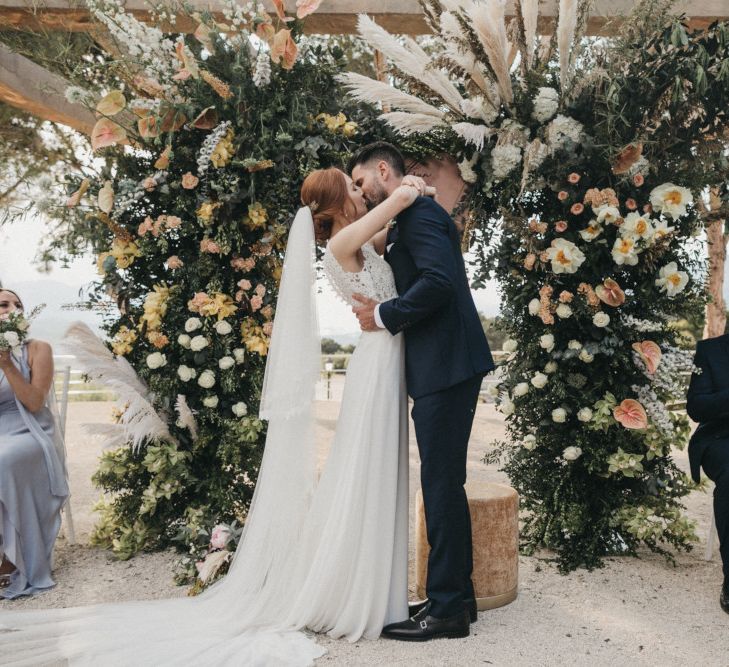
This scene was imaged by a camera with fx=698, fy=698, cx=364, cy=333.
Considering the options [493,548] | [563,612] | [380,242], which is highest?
[380,242]

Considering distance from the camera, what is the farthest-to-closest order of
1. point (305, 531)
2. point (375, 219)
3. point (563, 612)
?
point (563, 612) < point (305, 531) < point (375, 219)

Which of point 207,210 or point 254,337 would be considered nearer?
point 207,210

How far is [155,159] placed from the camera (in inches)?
156

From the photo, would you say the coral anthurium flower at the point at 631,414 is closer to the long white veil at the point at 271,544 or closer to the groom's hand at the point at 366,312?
the groom's hand at the point at 366,312

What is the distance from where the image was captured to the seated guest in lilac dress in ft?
11.7

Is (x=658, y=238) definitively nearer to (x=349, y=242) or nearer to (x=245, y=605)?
(x=349, y=242)

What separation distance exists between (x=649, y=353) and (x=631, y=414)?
0.33 meters

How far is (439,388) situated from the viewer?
2822 millimetres

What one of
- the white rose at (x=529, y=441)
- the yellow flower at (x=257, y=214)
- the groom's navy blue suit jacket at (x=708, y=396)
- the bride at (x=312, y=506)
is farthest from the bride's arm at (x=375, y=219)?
the groom's navy blue suit jacket at (x=708, y=396)

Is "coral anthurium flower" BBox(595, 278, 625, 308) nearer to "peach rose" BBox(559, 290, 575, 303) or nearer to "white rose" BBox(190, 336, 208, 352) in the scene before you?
"peach rose" BBox(559, 290, 575, 303)

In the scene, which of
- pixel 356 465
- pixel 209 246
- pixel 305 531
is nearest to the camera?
pixel 356 465

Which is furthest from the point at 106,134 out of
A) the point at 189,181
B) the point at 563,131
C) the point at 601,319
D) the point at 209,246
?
the point at 601,319

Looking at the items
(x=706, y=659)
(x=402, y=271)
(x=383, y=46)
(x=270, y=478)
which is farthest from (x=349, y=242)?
(x=706, y=659)

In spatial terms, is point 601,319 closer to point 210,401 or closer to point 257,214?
point 257,214
